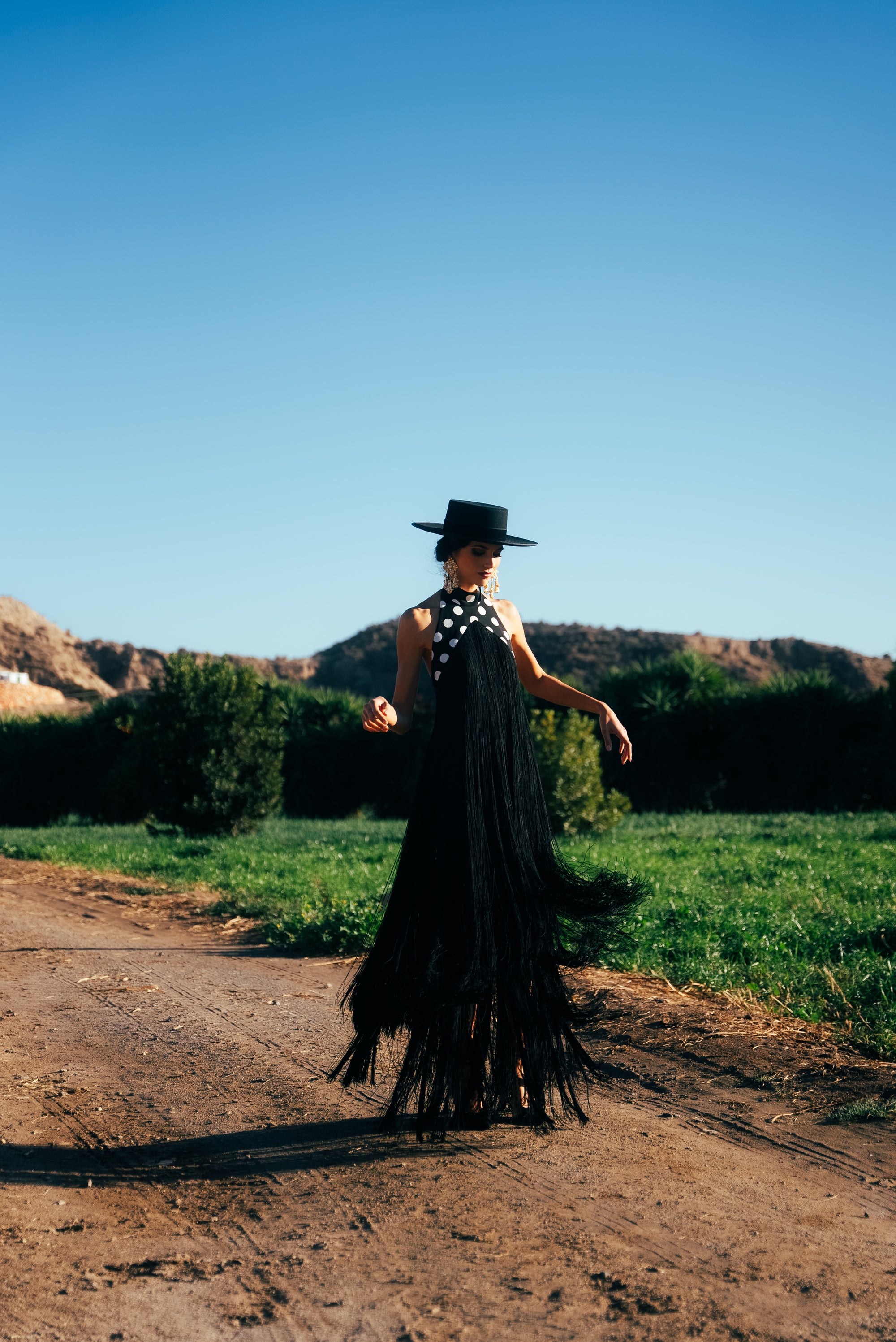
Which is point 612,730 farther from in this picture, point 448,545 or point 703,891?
point 703,891

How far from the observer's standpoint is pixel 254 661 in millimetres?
53625

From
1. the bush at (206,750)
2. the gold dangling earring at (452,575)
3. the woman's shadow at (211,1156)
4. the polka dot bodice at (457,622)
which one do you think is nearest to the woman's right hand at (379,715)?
the polka dot bodice at (457,622)

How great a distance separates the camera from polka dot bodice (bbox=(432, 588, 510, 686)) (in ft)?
12.6

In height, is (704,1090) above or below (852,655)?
below

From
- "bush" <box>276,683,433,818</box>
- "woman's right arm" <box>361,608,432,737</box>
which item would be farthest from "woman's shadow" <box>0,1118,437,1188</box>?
"bush" <box>276,683,433,818</box>

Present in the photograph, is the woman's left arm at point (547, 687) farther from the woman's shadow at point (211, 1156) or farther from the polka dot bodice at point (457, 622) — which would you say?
the woman's shadow at point (211, 1156)

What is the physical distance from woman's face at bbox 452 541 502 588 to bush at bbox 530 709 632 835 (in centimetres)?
1075

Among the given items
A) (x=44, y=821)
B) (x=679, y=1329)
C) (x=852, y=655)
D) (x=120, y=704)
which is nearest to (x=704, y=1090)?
(x=679, y=1329)

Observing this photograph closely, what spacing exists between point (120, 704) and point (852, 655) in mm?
36036

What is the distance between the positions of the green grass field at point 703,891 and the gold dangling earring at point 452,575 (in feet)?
5.87

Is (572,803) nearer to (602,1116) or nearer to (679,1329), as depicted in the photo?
(602,1116)

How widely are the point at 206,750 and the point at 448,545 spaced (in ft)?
43.4

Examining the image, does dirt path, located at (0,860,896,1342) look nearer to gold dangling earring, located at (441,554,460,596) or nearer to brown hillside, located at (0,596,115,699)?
gold dangling earring, located at (441,554,460,596)

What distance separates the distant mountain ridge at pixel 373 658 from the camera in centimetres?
4900
